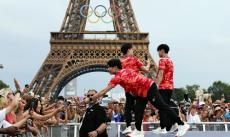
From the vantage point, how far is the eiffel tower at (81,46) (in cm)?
4247

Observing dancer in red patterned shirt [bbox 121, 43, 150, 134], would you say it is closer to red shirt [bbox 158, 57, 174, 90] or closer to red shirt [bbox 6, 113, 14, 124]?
red shirt [bbox 158, 57, 174, 90]

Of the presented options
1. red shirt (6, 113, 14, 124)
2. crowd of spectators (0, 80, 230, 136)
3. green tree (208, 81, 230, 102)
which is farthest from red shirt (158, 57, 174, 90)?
green tree (208, 81, 230, 102)

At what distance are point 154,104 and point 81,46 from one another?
36.8 metres

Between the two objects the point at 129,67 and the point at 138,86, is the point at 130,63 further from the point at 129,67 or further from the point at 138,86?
the point at 138,86

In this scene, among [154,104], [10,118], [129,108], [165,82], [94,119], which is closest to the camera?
[94,119]

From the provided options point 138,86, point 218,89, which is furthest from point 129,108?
point 218,89

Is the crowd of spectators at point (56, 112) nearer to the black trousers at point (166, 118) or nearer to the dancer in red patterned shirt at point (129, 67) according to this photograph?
the dancer in red patterned shirt at point (129, 67)

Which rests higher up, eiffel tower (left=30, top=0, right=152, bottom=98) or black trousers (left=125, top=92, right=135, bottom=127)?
eiffel tower (left=30, top=0, right=152, bottom=98)

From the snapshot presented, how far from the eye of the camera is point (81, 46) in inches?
1762

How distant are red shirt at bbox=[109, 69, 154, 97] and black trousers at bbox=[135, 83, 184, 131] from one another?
11cm

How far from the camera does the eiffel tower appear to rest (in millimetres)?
42469

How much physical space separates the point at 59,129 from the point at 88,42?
35137mm

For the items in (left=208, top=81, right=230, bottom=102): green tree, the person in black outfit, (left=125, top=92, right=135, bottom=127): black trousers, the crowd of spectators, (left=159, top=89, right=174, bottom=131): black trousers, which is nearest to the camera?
the person in black outfit

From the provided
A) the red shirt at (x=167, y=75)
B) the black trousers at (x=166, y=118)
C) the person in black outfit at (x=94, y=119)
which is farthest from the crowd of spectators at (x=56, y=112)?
the red shirt at (x=167, y=75)
